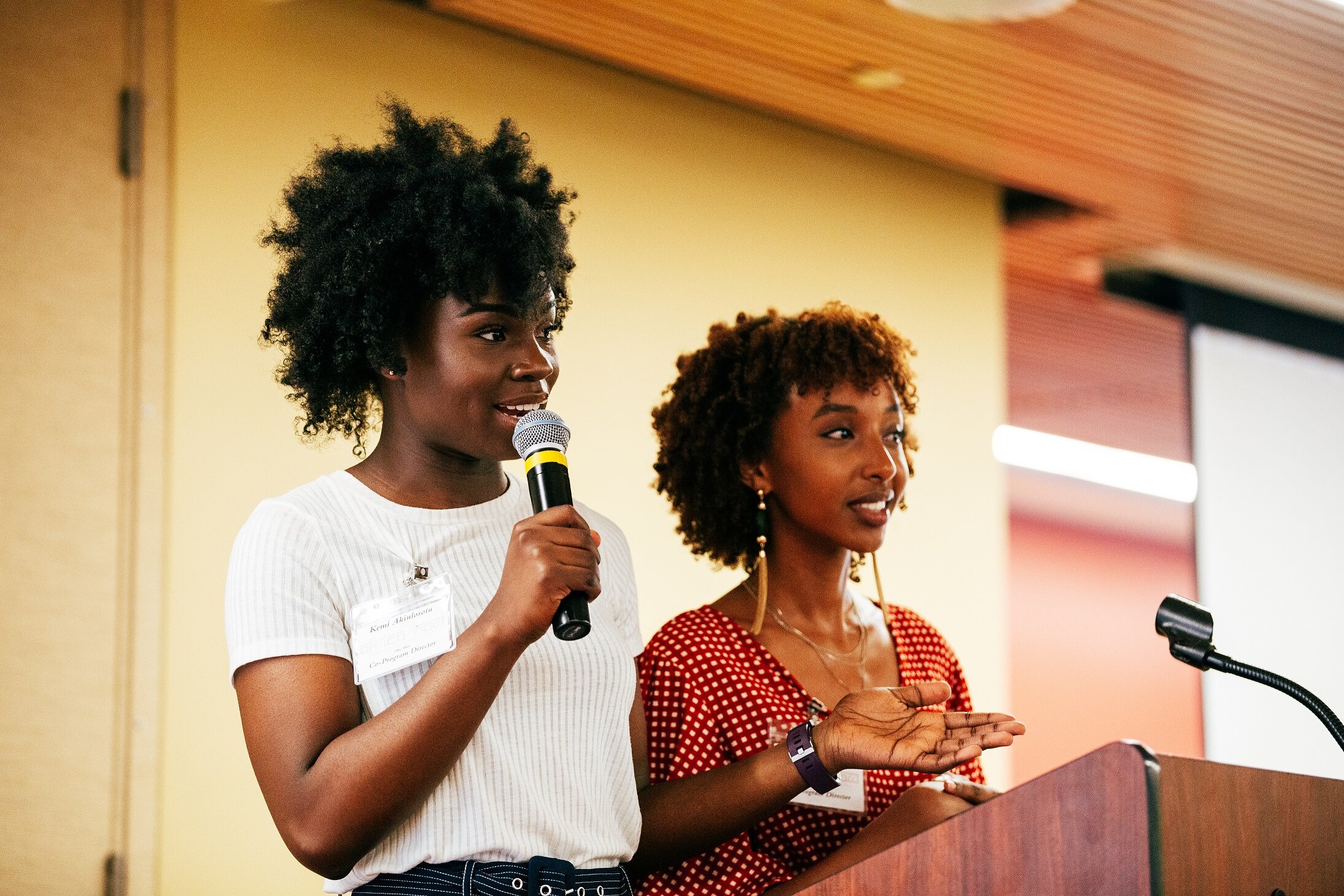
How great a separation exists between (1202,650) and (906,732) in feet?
1.40

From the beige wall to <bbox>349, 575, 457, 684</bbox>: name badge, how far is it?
1.91 meters

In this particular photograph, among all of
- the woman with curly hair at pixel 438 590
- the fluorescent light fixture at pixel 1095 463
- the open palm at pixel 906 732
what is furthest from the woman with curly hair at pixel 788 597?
the fluorescent light fixture at pixel 1095 463

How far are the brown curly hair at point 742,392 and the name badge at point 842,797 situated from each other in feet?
2.09

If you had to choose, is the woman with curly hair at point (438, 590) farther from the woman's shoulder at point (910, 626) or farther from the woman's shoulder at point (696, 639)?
the woman's shoulder at point (910, 626)

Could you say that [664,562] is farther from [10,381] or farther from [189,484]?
[10,381]

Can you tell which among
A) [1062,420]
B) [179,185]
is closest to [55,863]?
[179,185]

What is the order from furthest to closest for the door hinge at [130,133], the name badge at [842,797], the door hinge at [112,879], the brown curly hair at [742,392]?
the door hinge at [130,133] < the door hinge at [112,879] < the brown curly hair at [742,392] < the name badge at [842,797]

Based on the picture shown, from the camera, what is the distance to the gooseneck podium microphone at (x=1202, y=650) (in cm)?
186

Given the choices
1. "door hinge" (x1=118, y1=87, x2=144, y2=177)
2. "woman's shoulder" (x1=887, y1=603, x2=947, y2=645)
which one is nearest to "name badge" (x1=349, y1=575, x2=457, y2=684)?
"woman's shoulder" (x1=887, y1=603, x2=947, y2=645)

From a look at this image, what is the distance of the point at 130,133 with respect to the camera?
149 inches

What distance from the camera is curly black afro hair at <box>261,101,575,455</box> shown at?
6.63ft

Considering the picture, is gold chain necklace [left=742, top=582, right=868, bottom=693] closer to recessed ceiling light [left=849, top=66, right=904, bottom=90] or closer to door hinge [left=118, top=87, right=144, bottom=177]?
door hinge [left=118, top=87, right=144, bottom=177]

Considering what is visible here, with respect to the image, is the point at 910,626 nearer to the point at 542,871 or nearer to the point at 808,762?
the point at 808,762

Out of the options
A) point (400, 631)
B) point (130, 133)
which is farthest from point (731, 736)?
point (130, 133)
